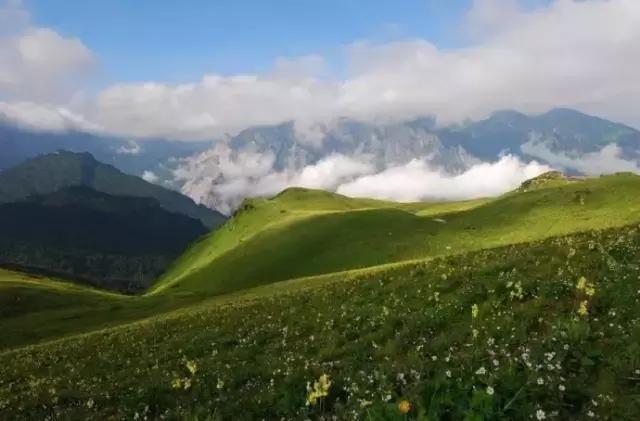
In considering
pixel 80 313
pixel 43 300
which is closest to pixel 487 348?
pixel 80 313

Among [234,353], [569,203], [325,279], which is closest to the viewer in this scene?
[234,353]

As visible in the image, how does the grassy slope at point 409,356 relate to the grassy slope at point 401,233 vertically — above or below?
below

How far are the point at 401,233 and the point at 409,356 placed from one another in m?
101

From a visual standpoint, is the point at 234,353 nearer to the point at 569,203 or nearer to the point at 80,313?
the point at 80,313

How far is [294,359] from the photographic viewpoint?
673 inches

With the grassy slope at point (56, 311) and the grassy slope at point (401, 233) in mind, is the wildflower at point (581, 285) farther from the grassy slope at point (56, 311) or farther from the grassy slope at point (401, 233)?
the grassy slope at point (401, 233)

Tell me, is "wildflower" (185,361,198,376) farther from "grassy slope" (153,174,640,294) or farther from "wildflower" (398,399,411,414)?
"grassy slope" (153,174,640,294)

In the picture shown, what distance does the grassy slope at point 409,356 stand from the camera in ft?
31.3

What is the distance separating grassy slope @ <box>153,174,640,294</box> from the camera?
297 ft

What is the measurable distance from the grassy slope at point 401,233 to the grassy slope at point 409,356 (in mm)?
59695

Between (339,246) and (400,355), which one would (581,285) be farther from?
(339,246)

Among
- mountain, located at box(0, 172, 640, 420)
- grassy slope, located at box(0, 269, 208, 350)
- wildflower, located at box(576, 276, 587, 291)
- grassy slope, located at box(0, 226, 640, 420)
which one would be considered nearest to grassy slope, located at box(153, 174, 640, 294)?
grassy slope, located at box(0, 269, 208, 350)

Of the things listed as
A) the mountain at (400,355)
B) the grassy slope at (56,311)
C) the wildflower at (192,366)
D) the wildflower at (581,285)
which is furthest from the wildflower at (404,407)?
the grassy slope at (56,311)

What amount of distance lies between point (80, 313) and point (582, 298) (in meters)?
86.0
